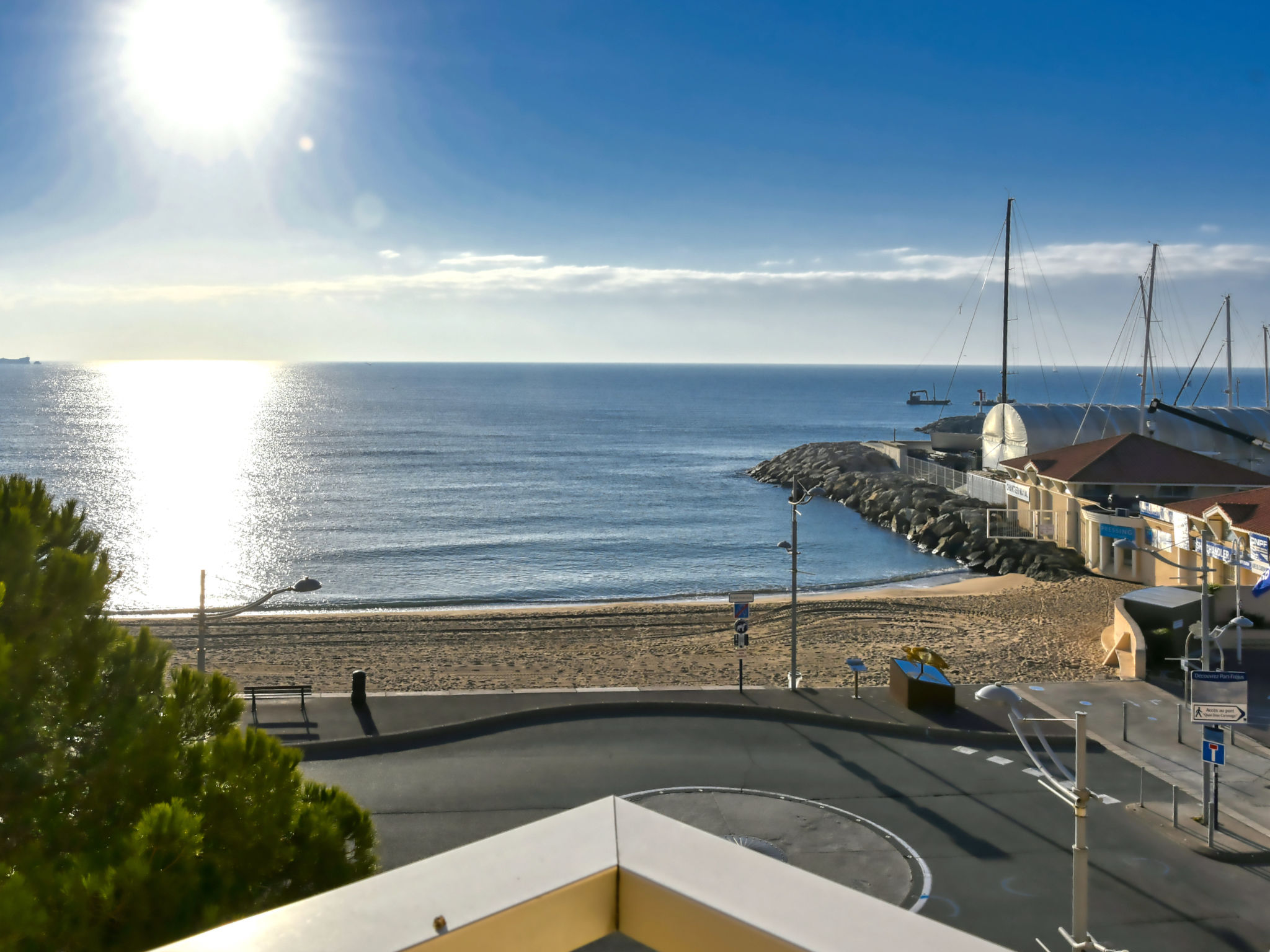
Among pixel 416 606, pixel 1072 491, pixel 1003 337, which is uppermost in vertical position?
pixel 1003 337

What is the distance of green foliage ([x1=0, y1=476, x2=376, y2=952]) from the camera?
6973 millimetres

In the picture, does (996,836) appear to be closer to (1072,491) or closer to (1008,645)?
(1008,645)

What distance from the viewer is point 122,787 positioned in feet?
26.9

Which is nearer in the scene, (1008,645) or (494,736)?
(494,736)

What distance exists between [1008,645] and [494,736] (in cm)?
1885

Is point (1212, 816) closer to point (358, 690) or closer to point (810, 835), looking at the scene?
point (810, 835)

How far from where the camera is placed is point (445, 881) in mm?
2945

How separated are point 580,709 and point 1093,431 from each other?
4658cm

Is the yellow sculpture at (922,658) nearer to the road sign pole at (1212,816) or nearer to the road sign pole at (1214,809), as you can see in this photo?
the road sign pole at (1214,809)

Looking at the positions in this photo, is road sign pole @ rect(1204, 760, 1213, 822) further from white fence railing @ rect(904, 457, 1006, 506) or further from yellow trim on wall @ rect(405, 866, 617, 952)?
white fence railing @ rect(904, 457, 1006, 506)

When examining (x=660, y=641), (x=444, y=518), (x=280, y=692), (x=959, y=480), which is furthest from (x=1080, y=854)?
(x=444, y=518)

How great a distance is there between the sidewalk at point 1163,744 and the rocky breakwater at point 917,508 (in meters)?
8.98

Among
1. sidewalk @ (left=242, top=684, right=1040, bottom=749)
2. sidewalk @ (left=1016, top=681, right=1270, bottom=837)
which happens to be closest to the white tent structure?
sidewalk @ (left=1016, top=681, right=1270, bottom=837)

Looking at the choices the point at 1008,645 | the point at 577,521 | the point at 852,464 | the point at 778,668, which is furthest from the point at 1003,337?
the point at 778,668
